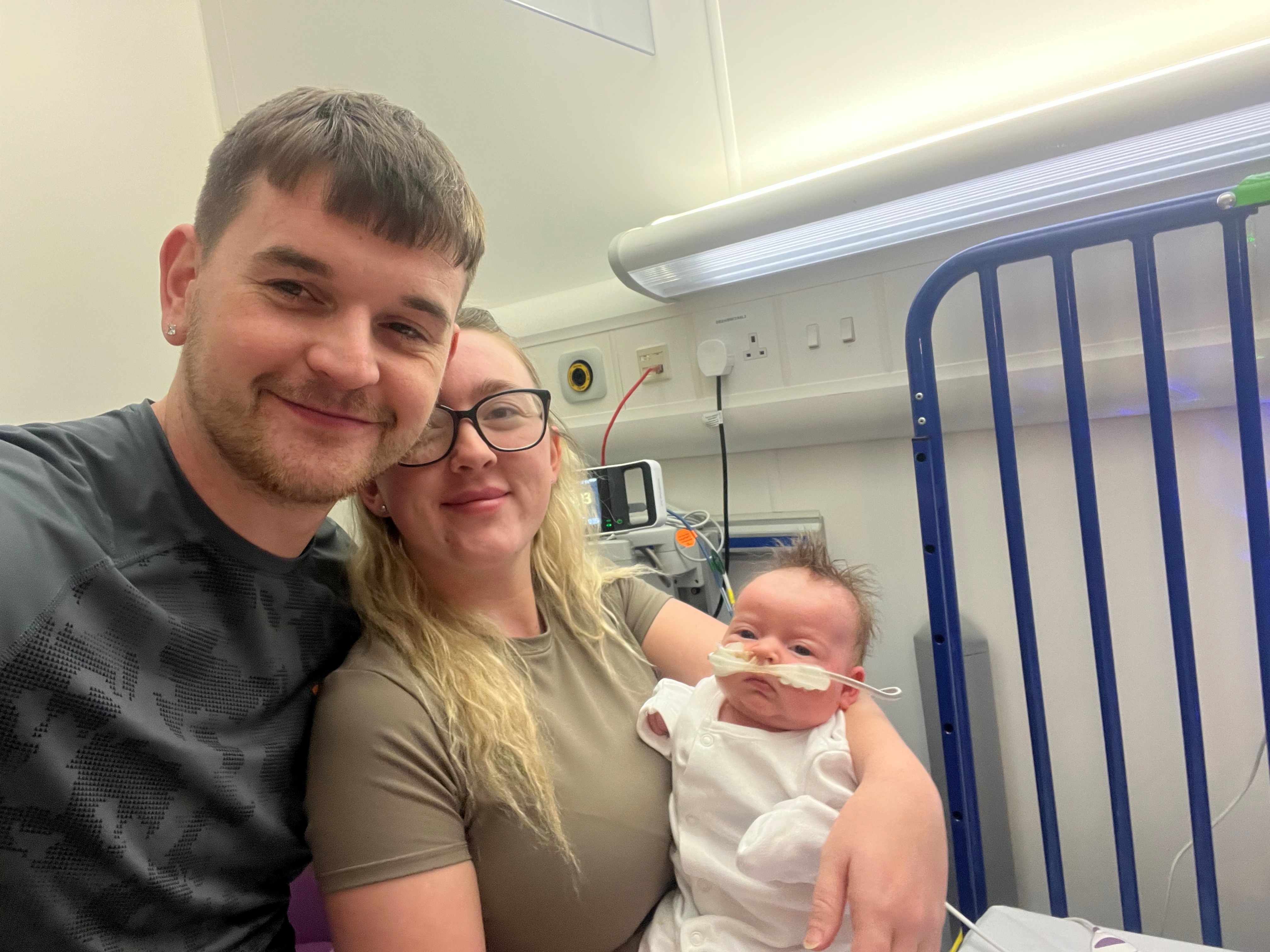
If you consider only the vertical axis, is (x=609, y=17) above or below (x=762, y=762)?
above

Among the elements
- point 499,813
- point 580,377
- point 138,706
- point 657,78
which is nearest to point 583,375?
point 580,377

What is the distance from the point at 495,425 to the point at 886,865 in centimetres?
74

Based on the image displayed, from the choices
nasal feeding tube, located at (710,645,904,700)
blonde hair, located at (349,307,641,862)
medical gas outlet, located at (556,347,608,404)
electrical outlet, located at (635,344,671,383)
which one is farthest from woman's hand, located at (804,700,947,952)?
medical gas outlet, located at (556,347,608,404)

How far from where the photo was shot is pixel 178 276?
956mm

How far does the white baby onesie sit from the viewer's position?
0.92m

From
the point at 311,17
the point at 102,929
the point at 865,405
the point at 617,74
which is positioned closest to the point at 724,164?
the point at 617,74

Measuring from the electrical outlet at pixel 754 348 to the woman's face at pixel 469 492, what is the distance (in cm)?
84

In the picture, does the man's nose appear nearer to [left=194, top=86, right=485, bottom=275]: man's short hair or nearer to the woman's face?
[left=194, top=86, right=485, bottom=275]: man's short hair

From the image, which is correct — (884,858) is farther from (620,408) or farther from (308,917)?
(620,408)

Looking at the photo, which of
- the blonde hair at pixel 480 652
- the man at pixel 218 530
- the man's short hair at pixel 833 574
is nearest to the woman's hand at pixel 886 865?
the man's short hair at pixel 833 574

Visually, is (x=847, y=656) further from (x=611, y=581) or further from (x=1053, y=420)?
(x=1053, y=420)

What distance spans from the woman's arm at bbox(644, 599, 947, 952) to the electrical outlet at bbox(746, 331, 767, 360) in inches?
39.3

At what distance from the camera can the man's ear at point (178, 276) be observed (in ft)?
3.09

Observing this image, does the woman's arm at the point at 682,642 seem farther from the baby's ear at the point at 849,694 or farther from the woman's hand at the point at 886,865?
the woman's hand at the point at 886,865
